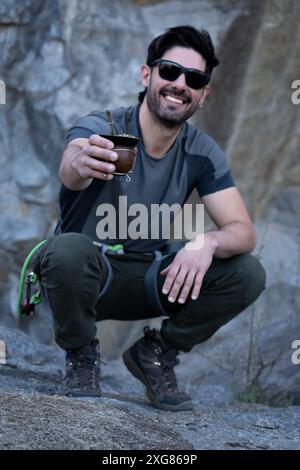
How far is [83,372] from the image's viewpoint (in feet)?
12.1

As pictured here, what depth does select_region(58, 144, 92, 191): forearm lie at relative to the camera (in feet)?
11.6

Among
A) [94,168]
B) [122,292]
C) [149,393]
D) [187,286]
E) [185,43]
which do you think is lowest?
[149,393]

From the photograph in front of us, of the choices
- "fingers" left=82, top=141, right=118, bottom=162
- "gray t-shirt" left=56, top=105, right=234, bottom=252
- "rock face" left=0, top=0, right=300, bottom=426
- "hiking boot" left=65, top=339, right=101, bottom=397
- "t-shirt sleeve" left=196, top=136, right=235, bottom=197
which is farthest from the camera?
"rock face" left=0, top=0, right=300, bottom=426

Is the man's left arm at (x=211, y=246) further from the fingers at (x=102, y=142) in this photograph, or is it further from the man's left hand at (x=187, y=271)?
the fingers at (x=102, y=142)

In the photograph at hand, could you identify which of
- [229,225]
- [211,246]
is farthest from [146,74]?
[211,246]

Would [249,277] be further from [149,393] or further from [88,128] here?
[88,128]

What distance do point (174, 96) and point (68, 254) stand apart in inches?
37.2

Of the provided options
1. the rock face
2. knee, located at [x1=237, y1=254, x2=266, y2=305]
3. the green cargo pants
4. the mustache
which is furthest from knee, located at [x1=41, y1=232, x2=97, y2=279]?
the rock face

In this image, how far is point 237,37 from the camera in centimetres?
645

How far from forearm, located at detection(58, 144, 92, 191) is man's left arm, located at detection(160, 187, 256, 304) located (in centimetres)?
52

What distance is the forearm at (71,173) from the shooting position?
3.55 meters

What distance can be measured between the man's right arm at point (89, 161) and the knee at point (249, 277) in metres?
0.79

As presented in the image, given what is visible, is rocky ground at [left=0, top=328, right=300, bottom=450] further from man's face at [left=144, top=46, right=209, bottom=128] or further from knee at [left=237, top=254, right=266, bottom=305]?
man's face at [left=144, top=46, right=209, bottom=128]
